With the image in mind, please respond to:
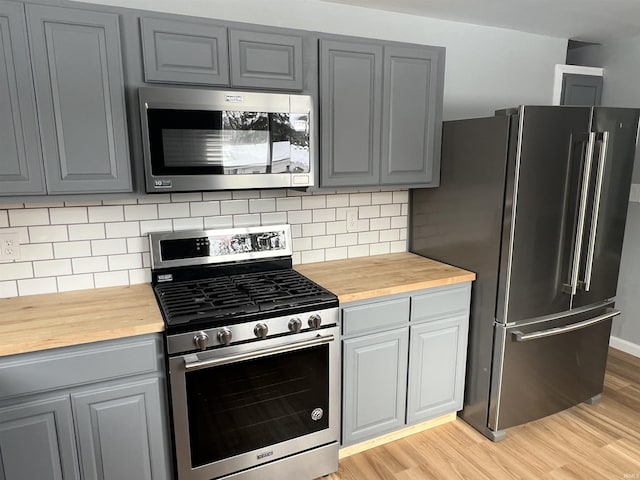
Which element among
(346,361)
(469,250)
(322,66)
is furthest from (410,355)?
(322,66)

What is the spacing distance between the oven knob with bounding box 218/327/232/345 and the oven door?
5cm

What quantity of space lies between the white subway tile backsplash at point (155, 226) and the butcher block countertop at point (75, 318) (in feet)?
1.02

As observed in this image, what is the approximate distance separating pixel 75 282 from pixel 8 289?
0.28 metres

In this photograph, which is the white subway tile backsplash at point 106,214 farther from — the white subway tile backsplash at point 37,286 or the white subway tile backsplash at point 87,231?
the white subway tile backsplash at point 37,286

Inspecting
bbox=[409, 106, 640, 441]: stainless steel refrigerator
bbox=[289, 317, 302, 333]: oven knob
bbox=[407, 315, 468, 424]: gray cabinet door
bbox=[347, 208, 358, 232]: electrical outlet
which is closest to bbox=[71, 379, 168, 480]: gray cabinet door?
bbox=[289, 317, 302, 333]: oven knob

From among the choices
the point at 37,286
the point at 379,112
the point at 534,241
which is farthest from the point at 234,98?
the point at 534,241

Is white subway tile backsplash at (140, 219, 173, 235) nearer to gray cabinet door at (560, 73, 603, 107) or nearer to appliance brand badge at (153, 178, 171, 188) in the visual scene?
appliance brand badge at (153, 178, 171, 188)

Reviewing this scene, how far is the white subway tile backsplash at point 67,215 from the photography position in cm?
210

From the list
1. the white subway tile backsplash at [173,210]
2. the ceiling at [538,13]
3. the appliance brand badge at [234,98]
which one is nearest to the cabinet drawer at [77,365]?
the white subway tile backsplash at [173,210]

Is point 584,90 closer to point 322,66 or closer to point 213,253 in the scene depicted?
point 322,66

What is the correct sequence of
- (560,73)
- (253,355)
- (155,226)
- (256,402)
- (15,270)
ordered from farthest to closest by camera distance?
1. (560,73)
2. (155,226)
3. (15,270)
4. (256,402)
5. (253,355)

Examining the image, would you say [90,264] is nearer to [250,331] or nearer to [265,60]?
[250,331]

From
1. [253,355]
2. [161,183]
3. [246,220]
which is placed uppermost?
[161,183]

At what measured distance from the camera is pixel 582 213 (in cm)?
233
